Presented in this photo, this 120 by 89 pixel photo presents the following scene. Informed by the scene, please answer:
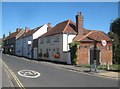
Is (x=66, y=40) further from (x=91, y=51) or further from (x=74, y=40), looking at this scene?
(x=91, y=51)

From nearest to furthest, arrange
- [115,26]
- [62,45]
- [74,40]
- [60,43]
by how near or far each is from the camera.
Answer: [74,40]
[62,45]
[60,43]
[115,26]

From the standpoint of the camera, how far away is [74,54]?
38.3 m

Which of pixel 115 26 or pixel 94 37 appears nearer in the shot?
pixel 94 37

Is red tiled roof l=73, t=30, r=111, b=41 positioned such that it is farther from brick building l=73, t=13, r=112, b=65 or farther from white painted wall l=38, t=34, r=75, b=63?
white painted wall l=38, t=34, r=75, b=63

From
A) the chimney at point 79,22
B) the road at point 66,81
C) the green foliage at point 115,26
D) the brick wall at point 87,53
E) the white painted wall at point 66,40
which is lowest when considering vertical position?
the road at point 66,81

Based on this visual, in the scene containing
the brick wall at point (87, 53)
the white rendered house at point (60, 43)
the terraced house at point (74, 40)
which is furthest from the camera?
the white rendered house at point (60, 43)

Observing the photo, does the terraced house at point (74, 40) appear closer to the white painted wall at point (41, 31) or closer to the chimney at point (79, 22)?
the chimney at point (79, 22)

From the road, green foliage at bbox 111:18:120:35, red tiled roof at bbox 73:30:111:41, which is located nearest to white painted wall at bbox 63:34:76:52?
red tiled roof at bbox 73:30:111:41

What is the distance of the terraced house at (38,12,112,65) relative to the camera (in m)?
38.9

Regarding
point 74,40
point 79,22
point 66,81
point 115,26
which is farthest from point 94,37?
point 115,26

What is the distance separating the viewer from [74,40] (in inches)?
1754

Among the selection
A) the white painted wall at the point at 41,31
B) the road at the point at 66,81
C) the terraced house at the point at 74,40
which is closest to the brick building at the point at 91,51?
the terraced house at the point at 74,40

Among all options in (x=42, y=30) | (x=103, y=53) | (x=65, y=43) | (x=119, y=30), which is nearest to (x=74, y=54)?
(x=103, y=53)

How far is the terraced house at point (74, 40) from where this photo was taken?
38.9 m
